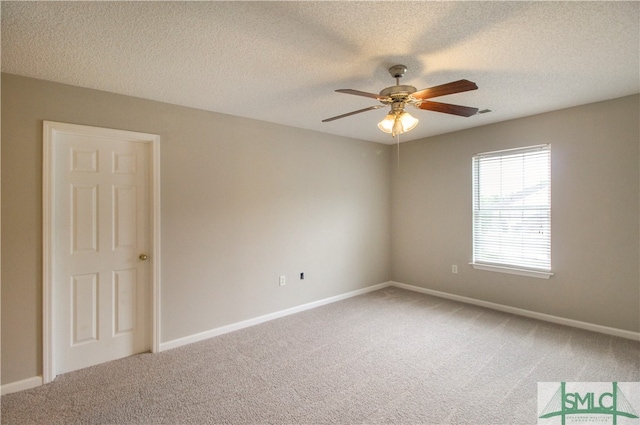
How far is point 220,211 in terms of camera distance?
338 cm

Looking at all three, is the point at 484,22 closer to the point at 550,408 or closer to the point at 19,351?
the point at 550,408

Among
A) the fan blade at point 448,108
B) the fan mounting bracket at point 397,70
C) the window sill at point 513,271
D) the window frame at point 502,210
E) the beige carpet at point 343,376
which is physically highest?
the fan mounting bracket at point 397,70

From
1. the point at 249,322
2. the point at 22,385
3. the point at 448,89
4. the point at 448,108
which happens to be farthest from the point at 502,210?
the point at 22,385

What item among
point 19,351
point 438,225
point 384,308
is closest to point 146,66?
point 19,351

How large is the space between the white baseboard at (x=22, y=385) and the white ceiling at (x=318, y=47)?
94.2 inches

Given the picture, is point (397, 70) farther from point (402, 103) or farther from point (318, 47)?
point (318, 47)

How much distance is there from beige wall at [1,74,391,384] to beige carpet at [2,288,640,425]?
0.45 m

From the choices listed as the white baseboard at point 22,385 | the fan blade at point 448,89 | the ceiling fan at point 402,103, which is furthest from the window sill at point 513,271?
the white baseboard at point 22,385

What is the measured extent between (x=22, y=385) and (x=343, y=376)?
2.51 metres

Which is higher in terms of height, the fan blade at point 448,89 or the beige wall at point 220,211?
the fan blade at point 448,89

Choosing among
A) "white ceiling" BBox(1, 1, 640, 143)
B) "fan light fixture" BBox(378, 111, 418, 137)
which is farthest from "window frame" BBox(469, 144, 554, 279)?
"fan light fixture" BBox(378, 111, 418, 137)

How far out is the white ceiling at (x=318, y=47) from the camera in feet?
5.51

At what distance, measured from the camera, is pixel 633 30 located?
1873 mm

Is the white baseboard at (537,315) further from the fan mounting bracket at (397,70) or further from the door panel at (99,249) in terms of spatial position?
the door panel at (99,249)
